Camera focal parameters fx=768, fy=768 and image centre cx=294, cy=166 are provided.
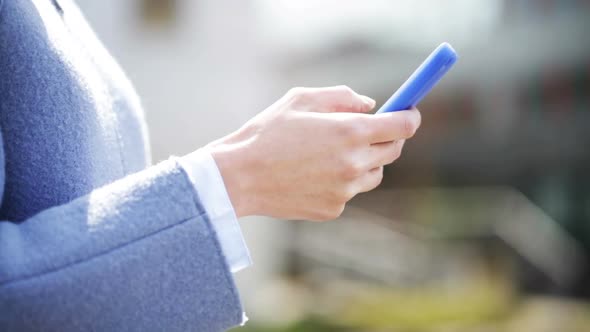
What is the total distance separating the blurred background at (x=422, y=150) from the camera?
7402 millimetres

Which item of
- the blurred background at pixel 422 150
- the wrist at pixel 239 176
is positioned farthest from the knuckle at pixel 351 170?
the blurred background at pixel 422 150

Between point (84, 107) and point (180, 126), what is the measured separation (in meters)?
6.54

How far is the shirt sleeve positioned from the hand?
0.01 meters

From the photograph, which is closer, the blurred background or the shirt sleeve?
the shirt sleeve

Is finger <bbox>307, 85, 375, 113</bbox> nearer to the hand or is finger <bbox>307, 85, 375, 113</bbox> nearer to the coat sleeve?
the hand

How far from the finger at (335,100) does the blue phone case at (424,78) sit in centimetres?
4

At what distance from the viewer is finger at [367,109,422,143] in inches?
33.7

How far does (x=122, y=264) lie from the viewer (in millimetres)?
785

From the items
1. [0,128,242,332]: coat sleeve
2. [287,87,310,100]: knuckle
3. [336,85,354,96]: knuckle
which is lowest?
[0,128,242,332]: coat sleeve

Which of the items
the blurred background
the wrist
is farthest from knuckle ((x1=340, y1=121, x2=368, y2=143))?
the blurred background

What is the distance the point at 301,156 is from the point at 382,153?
106 millimetres

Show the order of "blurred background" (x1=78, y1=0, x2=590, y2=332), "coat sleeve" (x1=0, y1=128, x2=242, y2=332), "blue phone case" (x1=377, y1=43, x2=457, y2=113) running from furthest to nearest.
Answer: "blurred background" (x1=78, y1=0, x2=590, y2=332)
"blue phone case" (x1=377, y1=43, x2=457, y2=113)
"coat sleeve" (x1=0, y1=128, x2=242, y2=332)

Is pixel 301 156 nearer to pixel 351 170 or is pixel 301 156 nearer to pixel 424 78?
pixel 351 170

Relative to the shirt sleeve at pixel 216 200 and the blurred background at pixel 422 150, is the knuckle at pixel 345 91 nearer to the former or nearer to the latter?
the shirt sleeve at pixel 216 200
